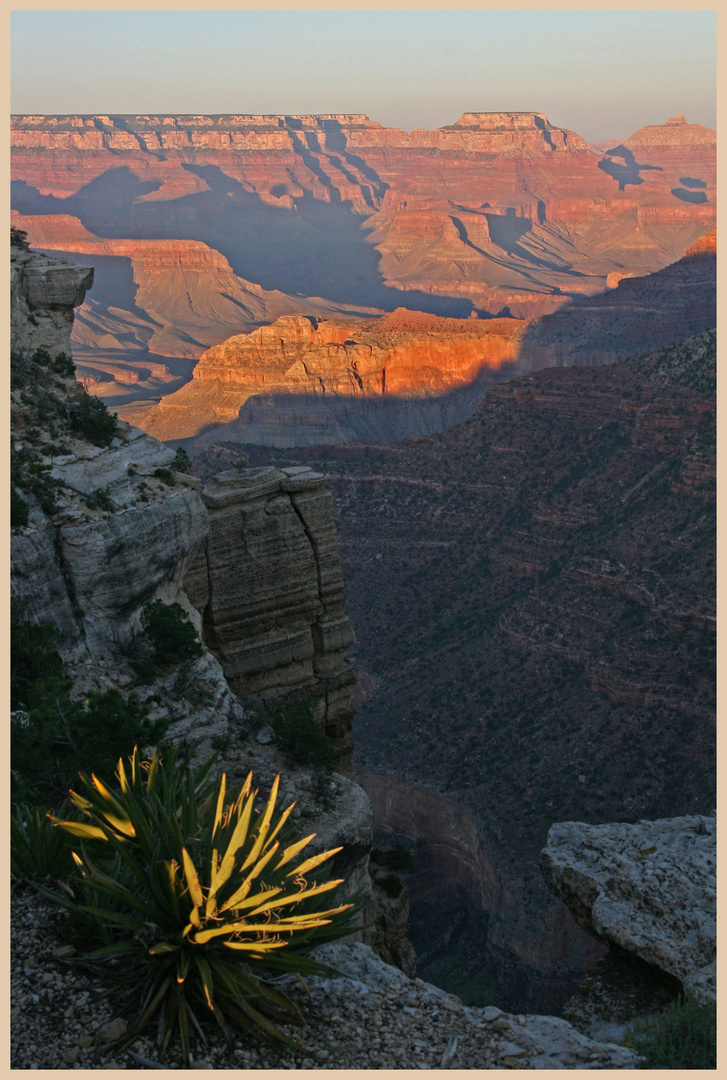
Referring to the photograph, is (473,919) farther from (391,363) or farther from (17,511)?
(391,363)

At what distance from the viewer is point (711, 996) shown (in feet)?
36.0

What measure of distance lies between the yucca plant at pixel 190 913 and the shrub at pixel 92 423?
26.6 ft

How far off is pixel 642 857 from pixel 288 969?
277 inches

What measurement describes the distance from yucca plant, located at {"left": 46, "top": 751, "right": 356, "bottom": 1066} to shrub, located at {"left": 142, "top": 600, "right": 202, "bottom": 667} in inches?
242

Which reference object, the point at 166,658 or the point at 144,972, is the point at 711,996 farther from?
the point at 166,658

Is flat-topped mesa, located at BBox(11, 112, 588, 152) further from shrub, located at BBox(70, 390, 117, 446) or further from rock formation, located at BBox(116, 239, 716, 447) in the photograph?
shrub, located at BBox(70, 390, 117, 446)

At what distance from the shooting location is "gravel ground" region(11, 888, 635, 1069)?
7.56m

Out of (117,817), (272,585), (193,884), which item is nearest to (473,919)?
(272,585)

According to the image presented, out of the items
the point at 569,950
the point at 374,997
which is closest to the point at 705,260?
the point at 569,950

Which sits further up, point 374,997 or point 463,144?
point 463,144

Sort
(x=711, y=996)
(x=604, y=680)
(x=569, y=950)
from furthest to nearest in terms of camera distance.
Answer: (x=604, y=680) → (x=569, y=950) → (x=711, y=996)

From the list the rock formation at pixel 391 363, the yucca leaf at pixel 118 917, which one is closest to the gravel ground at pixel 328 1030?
the yucca leaf at pixel 118 917

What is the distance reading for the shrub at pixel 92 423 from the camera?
15773mm

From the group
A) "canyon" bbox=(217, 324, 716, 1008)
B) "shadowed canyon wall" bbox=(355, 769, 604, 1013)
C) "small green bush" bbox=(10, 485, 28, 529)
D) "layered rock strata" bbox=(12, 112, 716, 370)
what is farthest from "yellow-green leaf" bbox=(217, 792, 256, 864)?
"layered rock strata" bbox=(12, 112, 716, 370)
